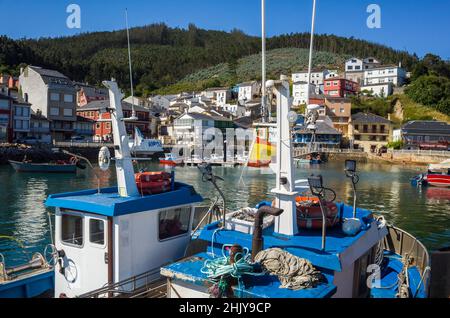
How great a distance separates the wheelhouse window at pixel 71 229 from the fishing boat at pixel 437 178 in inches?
1916

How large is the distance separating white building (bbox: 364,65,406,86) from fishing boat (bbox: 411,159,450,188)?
89762 mm

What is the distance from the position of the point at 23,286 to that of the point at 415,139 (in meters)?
94.6

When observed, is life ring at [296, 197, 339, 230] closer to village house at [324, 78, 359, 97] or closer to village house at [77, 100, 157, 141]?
village house at [77, 100, 157, 141]

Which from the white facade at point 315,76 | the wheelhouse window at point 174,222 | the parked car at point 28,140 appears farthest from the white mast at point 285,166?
the white facade at point 315,76

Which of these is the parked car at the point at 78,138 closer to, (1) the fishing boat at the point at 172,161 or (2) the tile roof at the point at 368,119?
(1) the fishing boat at the point at 172,161

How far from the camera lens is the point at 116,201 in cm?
888

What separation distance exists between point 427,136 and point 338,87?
124ft

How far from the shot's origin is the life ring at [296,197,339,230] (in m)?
8.57

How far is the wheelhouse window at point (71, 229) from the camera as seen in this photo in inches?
362

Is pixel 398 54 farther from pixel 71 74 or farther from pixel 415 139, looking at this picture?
pixel 71 74
